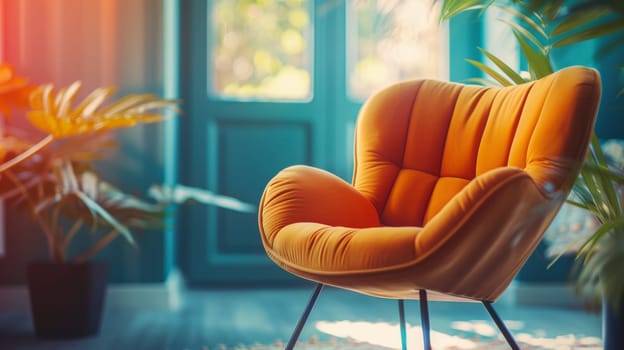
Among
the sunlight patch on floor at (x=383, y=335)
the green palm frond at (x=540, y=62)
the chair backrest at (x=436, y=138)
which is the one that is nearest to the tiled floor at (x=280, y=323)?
the sunlight patch on floor at (x=383, y=335)

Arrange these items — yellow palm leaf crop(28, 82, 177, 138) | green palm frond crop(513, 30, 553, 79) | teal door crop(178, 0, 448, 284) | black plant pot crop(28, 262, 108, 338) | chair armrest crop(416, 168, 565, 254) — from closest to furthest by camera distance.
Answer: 1. chair armrest crop(416, 168, 565, 254)
2. green palm frond crop(513, 30, 553, 79)
3. yellow palm leaf crop(28, 82, 177, 138)
4. black plant pot crop(28, 262, 108, 338)
5. teal door crop(178, 0, 448, 284)

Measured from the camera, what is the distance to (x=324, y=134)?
357 cm

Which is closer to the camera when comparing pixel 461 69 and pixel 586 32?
pixel 586 32

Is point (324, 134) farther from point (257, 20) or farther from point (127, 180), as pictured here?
point (127, 180)

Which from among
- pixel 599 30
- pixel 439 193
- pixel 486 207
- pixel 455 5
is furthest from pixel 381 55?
pixel 599 30

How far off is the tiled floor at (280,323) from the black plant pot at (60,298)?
0.20 ft

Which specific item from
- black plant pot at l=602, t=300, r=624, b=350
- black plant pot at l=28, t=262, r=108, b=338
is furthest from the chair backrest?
black plant pot at l=28, t=262, r=108, b=338

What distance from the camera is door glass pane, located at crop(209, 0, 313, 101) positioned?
357cm

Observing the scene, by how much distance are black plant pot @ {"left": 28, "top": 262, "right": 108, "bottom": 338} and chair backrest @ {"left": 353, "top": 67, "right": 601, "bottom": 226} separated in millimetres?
1094

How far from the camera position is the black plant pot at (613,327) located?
1.33 m

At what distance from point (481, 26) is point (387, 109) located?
195 centimetres

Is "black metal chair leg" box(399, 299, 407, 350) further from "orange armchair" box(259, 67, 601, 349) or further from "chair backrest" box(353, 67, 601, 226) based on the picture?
"chair backrest" box(353, 67, 601, 226)

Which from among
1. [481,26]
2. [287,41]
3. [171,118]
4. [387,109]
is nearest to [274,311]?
[171,118]

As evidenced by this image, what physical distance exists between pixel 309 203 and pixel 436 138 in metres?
0.42
